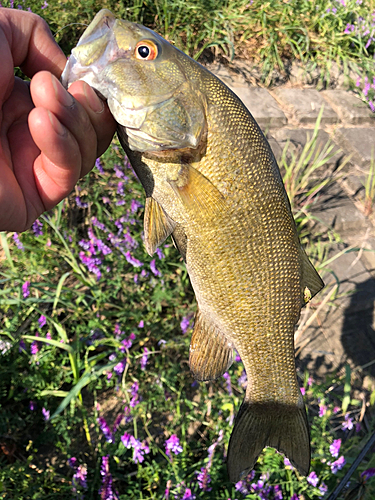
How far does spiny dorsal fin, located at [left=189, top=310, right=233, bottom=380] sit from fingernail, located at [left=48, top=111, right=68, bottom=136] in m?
0.75

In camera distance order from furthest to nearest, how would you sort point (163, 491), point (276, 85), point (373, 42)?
point (373, 42) → point (276, 85) → point (163, 491)

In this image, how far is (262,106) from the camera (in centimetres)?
393

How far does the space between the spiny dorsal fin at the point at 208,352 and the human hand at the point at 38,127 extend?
0.67 metres

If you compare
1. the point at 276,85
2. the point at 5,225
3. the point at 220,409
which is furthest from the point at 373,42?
the point at 5,225

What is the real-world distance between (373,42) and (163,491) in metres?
5.68

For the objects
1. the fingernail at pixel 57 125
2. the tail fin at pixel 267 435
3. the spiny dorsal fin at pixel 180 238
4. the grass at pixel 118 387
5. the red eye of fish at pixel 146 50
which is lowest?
the grass at pixel 118 387

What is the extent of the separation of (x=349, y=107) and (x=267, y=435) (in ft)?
13.5

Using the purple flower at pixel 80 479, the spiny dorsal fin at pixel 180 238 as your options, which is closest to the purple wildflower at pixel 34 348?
the purple flower at pixel 80 479

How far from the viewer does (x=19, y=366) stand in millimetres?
2043

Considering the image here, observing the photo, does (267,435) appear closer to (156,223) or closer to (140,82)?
(156,223)

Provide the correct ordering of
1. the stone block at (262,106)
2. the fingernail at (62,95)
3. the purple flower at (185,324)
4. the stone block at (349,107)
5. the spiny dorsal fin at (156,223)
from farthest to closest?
the stone block at (349,107) → the stone block at (262,106) → the purple flower at (185,324) → the spiny dorsal fin at (156,223) → the fingernail at (62,95)

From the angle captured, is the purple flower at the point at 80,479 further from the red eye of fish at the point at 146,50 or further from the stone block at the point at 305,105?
the stone block at the point at 305,105

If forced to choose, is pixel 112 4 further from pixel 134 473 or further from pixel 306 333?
pixel 134 473

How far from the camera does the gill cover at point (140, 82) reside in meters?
1.09
